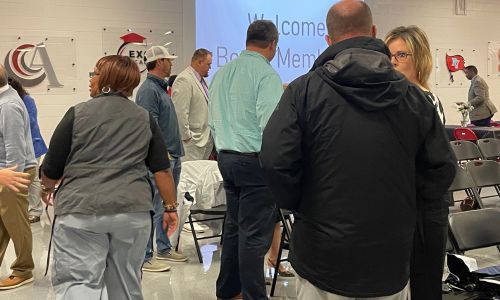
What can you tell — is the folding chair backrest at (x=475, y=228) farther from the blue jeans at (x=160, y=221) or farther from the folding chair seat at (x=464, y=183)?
the blue jeans at (x=160, y=221)

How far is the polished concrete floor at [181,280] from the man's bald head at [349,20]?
2080 millimetres

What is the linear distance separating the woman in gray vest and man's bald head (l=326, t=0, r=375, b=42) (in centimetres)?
102

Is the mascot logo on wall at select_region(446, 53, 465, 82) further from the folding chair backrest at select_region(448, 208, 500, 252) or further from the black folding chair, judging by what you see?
the folding chair backrest at select_region(448, 208, 500, 252)

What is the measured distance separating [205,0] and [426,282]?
576cm

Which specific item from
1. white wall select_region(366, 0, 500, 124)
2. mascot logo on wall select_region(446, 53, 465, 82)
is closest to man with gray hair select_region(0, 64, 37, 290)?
white wall select_region(366, 0, 500, 124)

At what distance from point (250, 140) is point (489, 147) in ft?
11.7

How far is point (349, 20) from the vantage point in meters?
1.67

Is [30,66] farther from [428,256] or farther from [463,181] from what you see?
[428,256]

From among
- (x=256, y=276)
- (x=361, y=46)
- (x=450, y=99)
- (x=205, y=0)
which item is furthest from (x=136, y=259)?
(x=450, y=99)

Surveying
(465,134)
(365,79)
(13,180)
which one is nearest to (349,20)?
(365,79)

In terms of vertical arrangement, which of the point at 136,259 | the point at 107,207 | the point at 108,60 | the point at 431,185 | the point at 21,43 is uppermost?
the point at 21,43

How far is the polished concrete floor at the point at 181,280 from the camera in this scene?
3418mm

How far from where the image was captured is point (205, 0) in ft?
22.8

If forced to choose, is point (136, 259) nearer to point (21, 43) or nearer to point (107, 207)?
point (107, 207)
